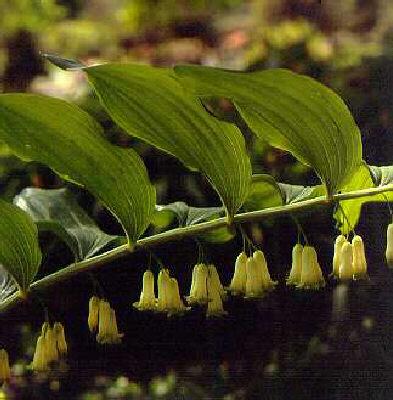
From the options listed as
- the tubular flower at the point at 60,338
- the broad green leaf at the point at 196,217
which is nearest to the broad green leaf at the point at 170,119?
the broad green leaf at the point at 196,217

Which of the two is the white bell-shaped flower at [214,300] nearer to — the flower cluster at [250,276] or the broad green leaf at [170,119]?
the flower cluster at [250,276]

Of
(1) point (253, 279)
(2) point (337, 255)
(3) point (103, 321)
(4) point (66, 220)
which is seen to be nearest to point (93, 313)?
(3) point (103, 321)

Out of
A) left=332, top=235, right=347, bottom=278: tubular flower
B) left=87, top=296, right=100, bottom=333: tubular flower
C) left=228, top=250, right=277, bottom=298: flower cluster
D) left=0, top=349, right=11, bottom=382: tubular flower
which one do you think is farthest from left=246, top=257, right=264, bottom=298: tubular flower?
left=0, top=349, right=11, bottom=382: tubular flower

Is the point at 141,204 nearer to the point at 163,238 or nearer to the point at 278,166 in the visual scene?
the point at 163,238

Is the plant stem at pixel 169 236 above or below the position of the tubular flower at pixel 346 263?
above

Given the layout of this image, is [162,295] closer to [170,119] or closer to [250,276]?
[250,276]

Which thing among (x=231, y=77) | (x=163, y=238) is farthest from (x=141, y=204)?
(x=231, y=77)
